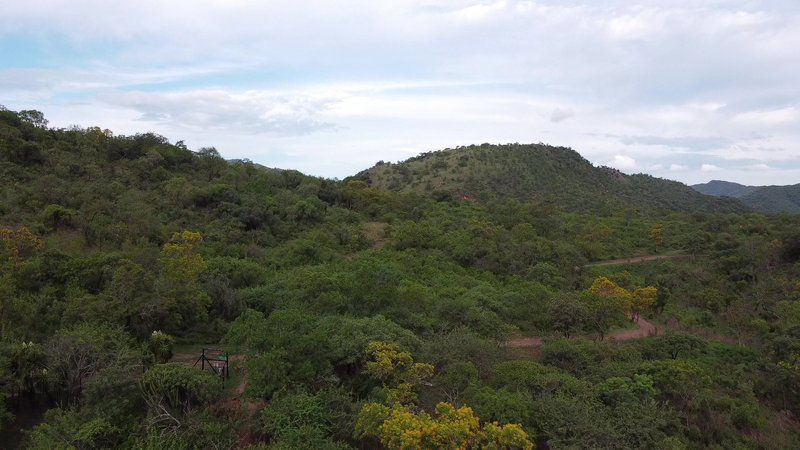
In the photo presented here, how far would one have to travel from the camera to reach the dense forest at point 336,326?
9.33 meters

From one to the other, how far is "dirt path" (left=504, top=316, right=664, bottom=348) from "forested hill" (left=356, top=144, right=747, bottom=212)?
29.3 metres

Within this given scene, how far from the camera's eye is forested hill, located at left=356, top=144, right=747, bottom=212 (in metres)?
55.2

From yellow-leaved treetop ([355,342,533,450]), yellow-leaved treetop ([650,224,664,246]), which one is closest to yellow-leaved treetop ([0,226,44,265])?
yellow-leaved treetop ([355,342,533,450])

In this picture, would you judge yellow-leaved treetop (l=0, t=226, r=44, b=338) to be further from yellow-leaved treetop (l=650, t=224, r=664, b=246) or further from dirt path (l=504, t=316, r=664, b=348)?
yellow-leaved treetop (l=650, t=224, r=664, b=246)

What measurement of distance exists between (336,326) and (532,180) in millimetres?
50800

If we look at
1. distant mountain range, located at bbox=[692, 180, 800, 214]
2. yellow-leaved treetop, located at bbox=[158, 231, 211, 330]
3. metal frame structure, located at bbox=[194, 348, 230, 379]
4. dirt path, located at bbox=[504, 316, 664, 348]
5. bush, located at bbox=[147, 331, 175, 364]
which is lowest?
dirt path, located at bbox=[504, 316, 664, 348]

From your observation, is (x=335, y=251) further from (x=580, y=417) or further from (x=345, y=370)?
(x=580, y=417)

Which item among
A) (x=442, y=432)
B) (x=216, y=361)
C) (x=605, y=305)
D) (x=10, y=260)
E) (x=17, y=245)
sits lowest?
(x=216, y=361)

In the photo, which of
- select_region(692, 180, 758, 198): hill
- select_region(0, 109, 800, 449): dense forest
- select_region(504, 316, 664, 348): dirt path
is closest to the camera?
select_region(0, 109, 800, 449): dense forest

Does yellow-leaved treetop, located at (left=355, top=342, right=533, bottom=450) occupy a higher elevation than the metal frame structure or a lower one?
higher

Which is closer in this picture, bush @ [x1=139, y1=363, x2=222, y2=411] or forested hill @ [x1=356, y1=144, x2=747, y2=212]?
bush @ [x1=139, y1=363, x2=222, y2=411]

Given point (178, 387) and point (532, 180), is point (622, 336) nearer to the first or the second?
point (178, 387)

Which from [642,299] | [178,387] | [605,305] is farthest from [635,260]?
[178,387]

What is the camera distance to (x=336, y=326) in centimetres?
1253
